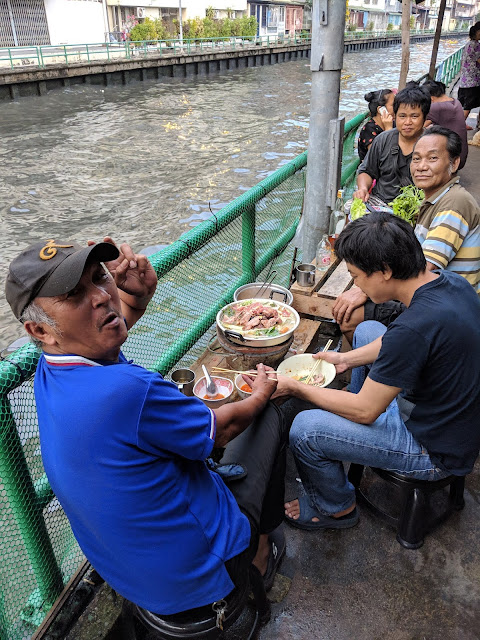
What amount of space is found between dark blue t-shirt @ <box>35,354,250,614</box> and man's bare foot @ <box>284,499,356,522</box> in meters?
1.08

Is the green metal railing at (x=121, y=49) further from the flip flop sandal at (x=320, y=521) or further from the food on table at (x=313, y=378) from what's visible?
the flip flop sandal at (x=320, y=521)

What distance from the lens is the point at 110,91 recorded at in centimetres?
3244

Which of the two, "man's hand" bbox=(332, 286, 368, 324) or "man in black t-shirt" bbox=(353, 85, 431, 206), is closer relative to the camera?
"man's hand" bbox=(332, 286, 368, 324)

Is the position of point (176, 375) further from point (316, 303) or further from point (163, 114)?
point (163, 114)

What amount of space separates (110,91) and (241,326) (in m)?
34.0

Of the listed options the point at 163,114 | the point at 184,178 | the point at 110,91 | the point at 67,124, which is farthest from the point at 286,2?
the point at 184,178

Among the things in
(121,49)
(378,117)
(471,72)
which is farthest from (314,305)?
(121,49)

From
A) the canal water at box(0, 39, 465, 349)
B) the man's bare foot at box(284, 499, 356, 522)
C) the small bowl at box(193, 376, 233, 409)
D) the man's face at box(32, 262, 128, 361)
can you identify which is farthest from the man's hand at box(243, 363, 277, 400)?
the canal water at box(0, 39, 465, 349)

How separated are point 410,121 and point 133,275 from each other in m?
3.80

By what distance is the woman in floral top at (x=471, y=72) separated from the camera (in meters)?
10.8

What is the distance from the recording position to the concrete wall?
37031 millimetres

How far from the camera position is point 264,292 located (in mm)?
3910

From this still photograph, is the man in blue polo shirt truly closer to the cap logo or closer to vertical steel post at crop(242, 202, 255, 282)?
the cap logo

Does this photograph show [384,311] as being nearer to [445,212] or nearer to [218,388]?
[445,212]
